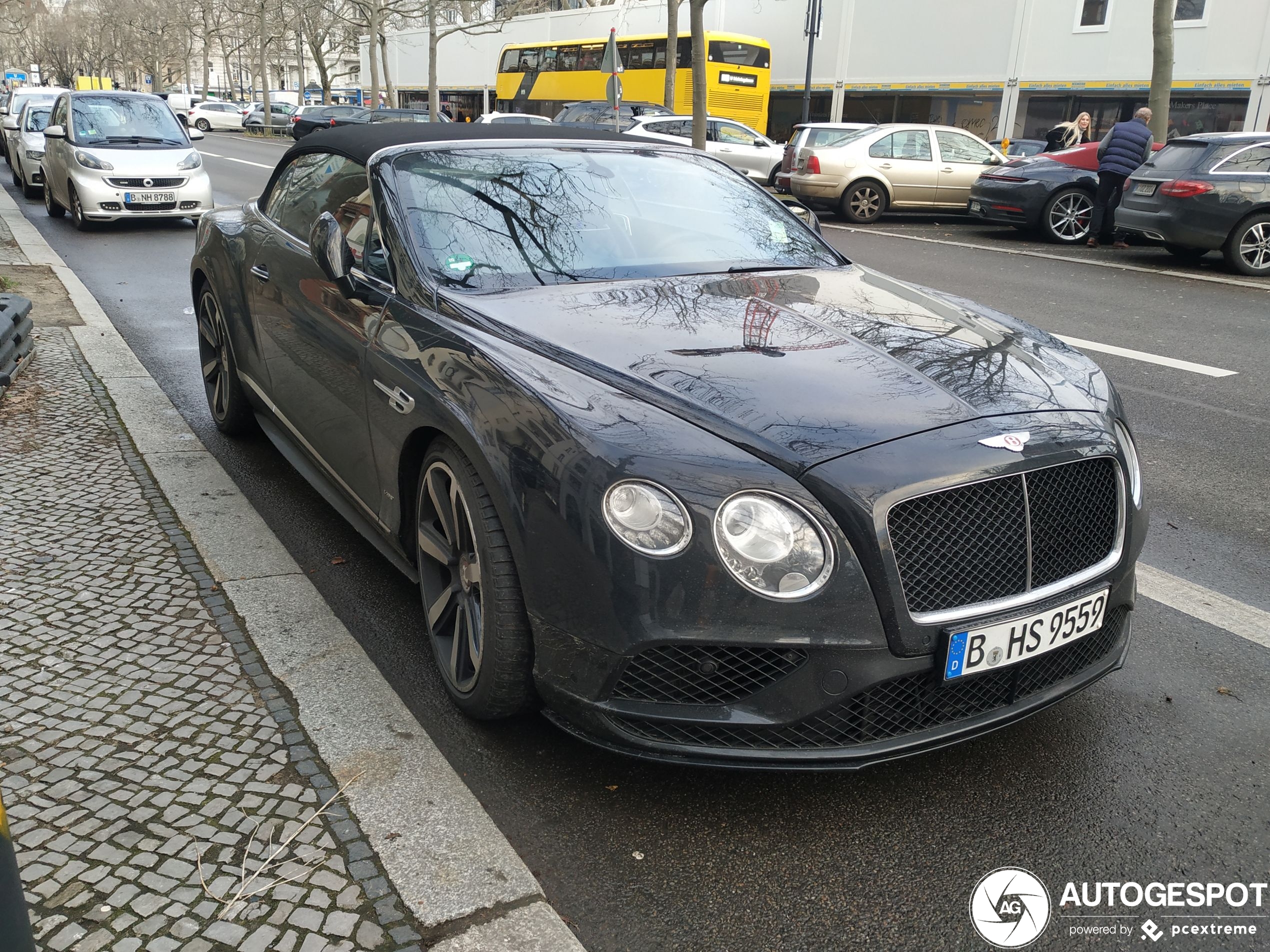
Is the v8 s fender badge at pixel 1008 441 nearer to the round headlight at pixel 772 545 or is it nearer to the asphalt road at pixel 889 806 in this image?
the round headlight at pixel 772 545

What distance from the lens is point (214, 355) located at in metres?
5.54

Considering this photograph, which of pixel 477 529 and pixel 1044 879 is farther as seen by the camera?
pixel 477 529

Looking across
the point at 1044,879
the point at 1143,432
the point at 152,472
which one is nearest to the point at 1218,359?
the point at 1143,432

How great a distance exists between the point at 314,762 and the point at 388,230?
1699mm

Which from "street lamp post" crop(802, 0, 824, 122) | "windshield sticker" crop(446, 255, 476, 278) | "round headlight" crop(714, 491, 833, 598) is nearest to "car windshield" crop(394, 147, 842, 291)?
"windshield sticker" crop(446, 255, 476, 278)

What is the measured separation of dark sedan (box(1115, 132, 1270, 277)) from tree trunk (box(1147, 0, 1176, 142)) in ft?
15.3

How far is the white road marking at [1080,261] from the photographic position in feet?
38.5

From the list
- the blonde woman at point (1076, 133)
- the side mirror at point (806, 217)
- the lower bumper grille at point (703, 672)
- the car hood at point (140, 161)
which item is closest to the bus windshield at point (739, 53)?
the blonde woman at point (1076, 133)

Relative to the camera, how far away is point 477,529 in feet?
8.90

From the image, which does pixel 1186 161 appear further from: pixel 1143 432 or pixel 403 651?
pixel 403 651

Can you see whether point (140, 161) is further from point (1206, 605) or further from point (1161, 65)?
point (1161, 65)

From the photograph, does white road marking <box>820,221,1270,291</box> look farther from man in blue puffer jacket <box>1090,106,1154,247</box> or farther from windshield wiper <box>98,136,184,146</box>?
windshield wiper <box>98,136,184,146</box>

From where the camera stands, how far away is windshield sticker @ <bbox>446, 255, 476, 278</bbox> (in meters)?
3.35

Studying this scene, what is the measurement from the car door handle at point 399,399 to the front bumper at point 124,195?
39.9 feet
